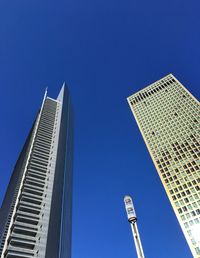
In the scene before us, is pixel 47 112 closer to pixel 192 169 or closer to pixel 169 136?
pixel 169 136

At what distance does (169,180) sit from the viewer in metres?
86.2

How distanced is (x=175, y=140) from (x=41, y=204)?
177 ft

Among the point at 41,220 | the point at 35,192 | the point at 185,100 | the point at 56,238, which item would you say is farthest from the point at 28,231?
the point at 185,100

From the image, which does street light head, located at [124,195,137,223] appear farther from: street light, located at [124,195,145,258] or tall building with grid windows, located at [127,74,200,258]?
tall building with grid windows, located at [127,74,200,258]

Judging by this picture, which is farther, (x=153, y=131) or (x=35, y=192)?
(x=153, y=131)

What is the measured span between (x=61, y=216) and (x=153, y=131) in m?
49.3

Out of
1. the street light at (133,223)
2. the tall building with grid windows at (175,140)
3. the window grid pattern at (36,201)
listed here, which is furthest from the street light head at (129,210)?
the window grid pattern at (36,201)

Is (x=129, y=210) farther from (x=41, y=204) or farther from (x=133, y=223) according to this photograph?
(x=41, y=204)

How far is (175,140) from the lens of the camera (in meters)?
96.1

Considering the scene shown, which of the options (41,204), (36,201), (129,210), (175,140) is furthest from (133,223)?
(175,140)

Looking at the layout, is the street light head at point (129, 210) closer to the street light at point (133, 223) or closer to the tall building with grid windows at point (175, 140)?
the street light at point (133, 223)

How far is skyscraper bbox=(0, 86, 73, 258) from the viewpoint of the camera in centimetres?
7014

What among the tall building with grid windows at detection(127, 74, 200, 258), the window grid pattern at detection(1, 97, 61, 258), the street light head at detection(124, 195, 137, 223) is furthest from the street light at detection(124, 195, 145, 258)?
the window grid pattern at detection(1, 97, 61, 258)

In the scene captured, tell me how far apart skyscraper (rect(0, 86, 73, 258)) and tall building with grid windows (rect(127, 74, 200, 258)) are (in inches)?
1520
